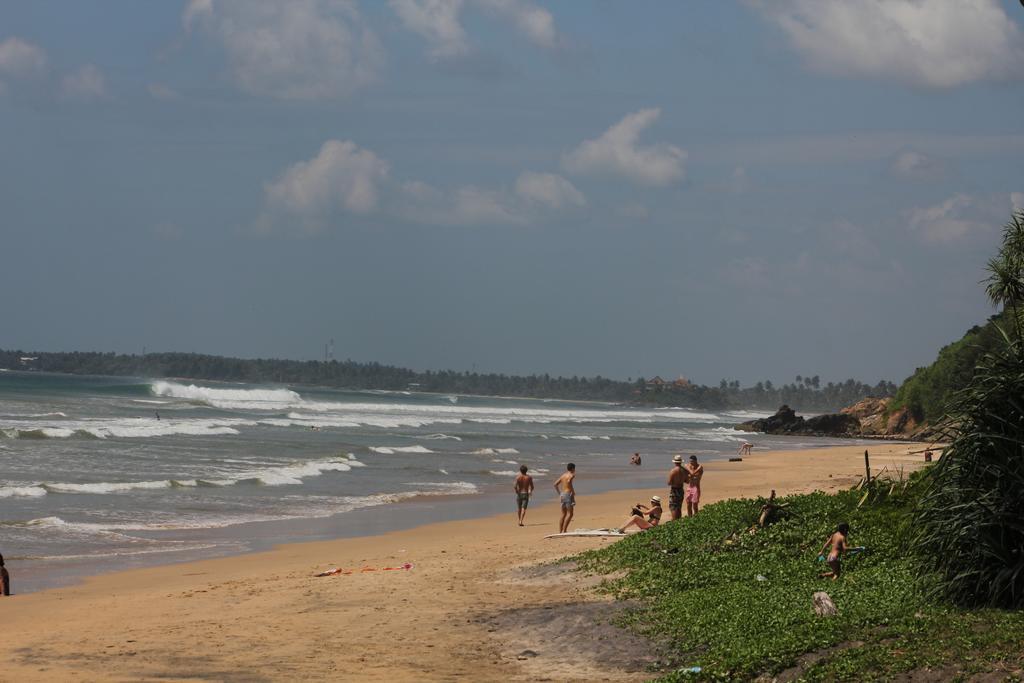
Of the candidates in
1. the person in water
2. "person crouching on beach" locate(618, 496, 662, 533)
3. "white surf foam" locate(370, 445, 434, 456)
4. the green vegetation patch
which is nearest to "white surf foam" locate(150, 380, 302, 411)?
"white surf foam" locate(370, 445, 434, 456)

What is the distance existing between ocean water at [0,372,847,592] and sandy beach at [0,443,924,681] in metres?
2.34

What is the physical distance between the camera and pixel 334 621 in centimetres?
1397

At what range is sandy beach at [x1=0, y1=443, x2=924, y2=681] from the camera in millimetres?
11578

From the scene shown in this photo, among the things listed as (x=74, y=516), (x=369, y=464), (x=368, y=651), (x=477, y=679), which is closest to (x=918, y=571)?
(x=477, y=679)

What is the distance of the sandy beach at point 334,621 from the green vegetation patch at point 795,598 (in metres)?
0.73

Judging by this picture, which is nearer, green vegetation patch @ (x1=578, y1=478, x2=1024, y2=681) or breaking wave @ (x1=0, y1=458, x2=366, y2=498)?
green vegetation patch @ (x1=578, y1=478, x2=1024, y2=681)

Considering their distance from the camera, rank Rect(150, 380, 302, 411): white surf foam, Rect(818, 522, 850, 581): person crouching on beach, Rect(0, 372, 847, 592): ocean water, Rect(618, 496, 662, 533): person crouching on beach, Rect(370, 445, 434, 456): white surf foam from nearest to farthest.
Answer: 1. Rect(818, 522, 850, 581): person crouching on beach
2. Rect(618, 496, 662, 533): person crouching on beach
3. Rect(0, 372, 847, 592): ocean water
4. Rect(370, 445, 434, 456): white surf foam
5. Rect(150, 380, 302, 411): white surf foam

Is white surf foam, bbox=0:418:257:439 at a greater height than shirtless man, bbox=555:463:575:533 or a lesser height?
lesser

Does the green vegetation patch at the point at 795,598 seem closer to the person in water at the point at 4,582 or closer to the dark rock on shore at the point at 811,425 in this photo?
the person in water at the point at 4,582

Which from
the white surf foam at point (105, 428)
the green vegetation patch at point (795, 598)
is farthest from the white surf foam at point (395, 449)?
the green vegetation patch at point (795, 598)

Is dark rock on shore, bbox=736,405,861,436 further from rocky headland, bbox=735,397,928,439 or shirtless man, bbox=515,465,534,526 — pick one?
shirtless man, bbox=515,465,534,526

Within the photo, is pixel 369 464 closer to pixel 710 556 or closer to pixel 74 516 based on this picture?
pixel 74 516

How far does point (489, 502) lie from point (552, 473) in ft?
36.5

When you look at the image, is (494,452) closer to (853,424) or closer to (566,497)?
(566,497)
